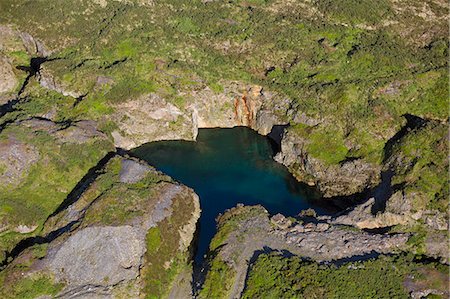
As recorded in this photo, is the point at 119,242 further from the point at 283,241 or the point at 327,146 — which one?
the point at 327,146

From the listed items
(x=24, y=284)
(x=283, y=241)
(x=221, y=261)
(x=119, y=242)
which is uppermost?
(x=119, y=242)

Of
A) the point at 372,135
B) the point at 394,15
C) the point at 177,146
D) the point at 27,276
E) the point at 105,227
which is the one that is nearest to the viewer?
the point at 27,276

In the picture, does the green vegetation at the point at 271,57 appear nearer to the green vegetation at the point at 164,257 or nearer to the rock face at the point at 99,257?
the green vegetation at the point at 164,257

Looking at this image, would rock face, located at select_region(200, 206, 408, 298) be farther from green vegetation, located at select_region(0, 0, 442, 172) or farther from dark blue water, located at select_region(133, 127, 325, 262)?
green vegetation, located at select_region(0, 0, 442, 172)

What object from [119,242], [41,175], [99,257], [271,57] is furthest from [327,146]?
[41,175]

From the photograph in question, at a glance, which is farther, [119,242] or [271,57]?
[271,57]

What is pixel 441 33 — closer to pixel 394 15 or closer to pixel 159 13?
pixel 394 15

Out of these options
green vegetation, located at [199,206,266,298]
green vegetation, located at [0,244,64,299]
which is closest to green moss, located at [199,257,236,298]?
green vegetation, located at [199,206,266,298]

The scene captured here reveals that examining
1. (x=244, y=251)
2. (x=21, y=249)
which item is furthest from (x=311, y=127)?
(x=21, y=249)
